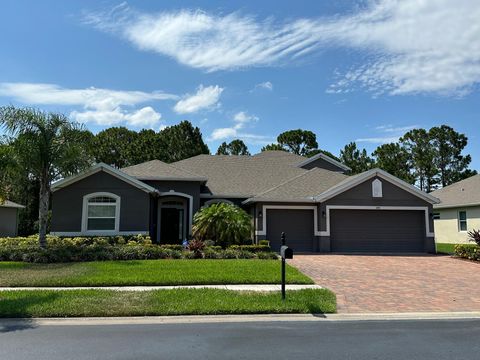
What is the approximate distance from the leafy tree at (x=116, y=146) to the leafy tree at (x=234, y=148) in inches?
612

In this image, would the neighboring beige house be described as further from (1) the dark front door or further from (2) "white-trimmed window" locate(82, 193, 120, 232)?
(2) "white-trimmed window" locate(82, 193, 120, 232)

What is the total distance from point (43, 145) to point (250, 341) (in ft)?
48.0

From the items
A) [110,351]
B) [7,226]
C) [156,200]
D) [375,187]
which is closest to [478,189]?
[375,187]

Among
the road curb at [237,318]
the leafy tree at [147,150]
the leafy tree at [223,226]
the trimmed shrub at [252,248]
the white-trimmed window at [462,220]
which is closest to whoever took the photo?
the road curb at [237,318]

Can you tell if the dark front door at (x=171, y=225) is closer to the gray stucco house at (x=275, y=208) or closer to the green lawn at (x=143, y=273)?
the gray stucco house at (x=275, y=208)

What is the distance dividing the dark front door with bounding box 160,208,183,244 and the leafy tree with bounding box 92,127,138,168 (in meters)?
22.1

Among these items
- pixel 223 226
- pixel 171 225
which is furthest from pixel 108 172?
pixel 223 226

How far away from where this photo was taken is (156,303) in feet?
29.4

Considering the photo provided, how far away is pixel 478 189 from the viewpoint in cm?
2897

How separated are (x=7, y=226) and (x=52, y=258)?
69.8 feet

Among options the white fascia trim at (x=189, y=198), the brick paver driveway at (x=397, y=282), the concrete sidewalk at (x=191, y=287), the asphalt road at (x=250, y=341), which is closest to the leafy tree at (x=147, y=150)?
the white fascia trim at (x=189, y=198)

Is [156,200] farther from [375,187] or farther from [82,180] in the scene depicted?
[375,187]

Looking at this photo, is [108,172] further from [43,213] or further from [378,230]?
[378,230]

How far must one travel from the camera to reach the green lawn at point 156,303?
27.4ft
